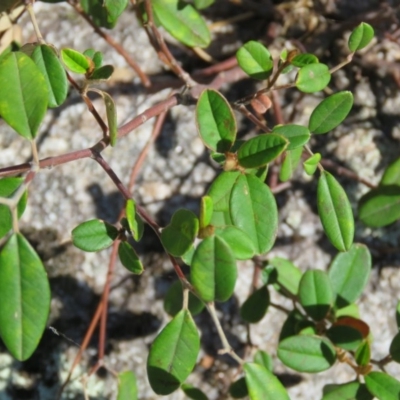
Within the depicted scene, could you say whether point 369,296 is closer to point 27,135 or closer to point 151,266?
point 151,266

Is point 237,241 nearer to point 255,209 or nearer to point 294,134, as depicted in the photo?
point 255,209

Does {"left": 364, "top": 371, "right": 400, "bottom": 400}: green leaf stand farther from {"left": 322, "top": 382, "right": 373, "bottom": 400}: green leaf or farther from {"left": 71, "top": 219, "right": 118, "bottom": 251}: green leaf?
{"left": 71, "top": 219, "right": 118, "bottom": 251}: green leaf

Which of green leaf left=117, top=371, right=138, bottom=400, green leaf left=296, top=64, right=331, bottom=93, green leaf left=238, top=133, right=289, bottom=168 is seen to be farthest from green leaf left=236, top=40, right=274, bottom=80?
green leaf left=117, top=371, right=138, bottom=400

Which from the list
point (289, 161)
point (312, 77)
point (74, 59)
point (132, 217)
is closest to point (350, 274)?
point (289, 161)

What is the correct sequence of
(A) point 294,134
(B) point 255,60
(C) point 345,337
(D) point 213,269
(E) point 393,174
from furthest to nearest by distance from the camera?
(E) point 393,174 < (C) point 345,337 < (B) point 255,60 < (A) point 294,134 < (D) point 213,269


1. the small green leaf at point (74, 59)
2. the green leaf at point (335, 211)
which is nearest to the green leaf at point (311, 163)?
the green leaf at point (335, 211)

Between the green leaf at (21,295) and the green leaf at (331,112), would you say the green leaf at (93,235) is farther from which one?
the green leaf at (331,112)

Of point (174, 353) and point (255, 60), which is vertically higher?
point (255, 60)
